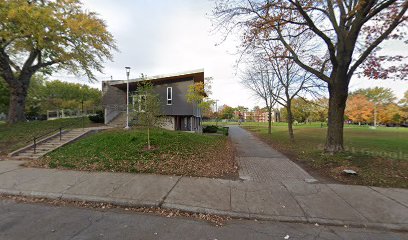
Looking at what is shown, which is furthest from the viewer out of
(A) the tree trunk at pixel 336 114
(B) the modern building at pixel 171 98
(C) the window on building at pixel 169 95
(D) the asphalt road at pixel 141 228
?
(C) the window on building at pixel 169 95

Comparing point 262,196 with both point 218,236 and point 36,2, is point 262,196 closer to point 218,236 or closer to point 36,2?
point 218,236

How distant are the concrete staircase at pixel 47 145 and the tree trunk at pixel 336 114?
46.0 feet

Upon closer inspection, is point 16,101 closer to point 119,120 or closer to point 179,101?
point 119,120

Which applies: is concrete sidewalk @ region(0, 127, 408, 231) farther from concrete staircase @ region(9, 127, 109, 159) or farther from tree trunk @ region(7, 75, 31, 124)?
tree trunk @ region(7, 75, 31, 124)

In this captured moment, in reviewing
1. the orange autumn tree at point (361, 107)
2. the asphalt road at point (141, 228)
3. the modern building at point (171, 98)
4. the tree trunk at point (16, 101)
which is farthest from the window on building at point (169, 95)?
the orange autumn tree at point (361, 107)

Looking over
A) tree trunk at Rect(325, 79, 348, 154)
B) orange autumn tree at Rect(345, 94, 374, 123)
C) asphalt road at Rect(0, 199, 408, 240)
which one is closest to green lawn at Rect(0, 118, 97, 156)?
asphalt road at Rect(0, 199, 408, 240)

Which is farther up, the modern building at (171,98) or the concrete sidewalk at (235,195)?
the modern building at (171,98)

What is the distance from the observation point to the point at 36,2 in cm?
1558

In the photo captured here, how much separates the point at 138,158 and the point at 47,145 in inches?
258

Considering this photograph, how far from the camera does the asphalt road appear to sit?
3451 millimetres

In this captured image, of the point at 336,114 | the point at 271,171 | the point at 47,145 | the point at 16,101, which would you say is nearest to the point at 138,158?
the point at 271,171

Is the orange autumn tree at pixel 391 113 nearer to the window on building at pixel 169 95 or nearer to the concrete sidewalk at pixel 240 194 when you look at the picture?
the window on building at pixel 169 95

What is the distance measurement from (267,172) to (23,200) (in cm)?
745

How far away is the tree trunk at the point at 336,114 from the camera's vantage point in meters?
9.30
